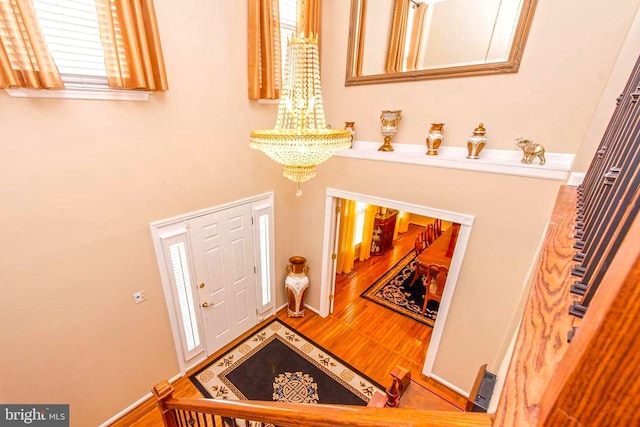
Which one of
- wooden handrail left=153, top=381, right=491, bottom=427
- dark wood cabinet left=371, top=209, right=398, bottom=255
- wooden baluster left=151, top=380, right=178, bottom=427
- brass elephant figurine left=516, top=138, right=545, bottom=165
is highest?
brass elephant figurine left=516, top=138, right=545, bottom=165

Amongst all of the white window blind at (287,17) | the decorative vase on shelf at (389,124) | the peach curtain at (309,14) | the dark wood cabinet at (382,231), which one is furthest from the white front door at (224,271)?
the dark wood cabinet at (382,231)

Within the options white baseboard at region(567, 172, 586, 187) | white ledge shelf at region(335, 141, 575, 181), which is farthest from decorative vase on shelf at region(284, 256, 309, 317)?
white baseboard at region(567, 172, 586, 187)

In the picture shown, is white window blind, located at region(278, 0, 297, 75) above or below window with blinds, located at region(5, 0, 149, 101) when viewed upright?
above

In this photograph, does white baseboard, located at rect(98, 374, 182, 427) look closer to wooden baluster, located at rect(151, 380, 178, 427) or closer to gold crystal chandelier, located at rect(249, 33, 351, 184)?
wooden baluster, located at rect(151, 380, 178, 427)

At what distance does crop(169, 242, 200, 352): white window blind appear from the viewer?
121 inches

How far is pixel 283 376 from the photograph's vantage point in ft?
11.9

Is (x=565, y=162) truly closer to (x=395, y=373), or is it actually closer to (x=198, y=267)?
(x=395, y=373)

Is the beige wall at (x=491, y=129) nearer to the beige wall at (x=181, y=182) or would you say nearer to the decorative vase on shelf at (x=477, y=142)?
the beige wall at (x=181, y=182)

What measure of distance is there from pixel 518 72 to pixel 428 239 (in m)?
4.26

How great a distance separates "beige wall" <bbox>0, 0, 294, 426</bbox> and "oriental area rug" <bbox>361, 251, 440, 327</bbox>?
11.8 ft

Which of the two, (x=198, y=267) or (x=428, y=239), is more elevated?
(x=198, y=267)

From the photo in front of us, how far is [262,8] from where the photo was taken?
2.91m

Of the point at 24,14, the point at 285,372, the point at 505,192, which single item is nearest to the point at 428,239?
the point at 505,192

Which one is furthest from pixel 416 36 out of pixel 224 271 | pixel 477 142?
pixel 224 271
